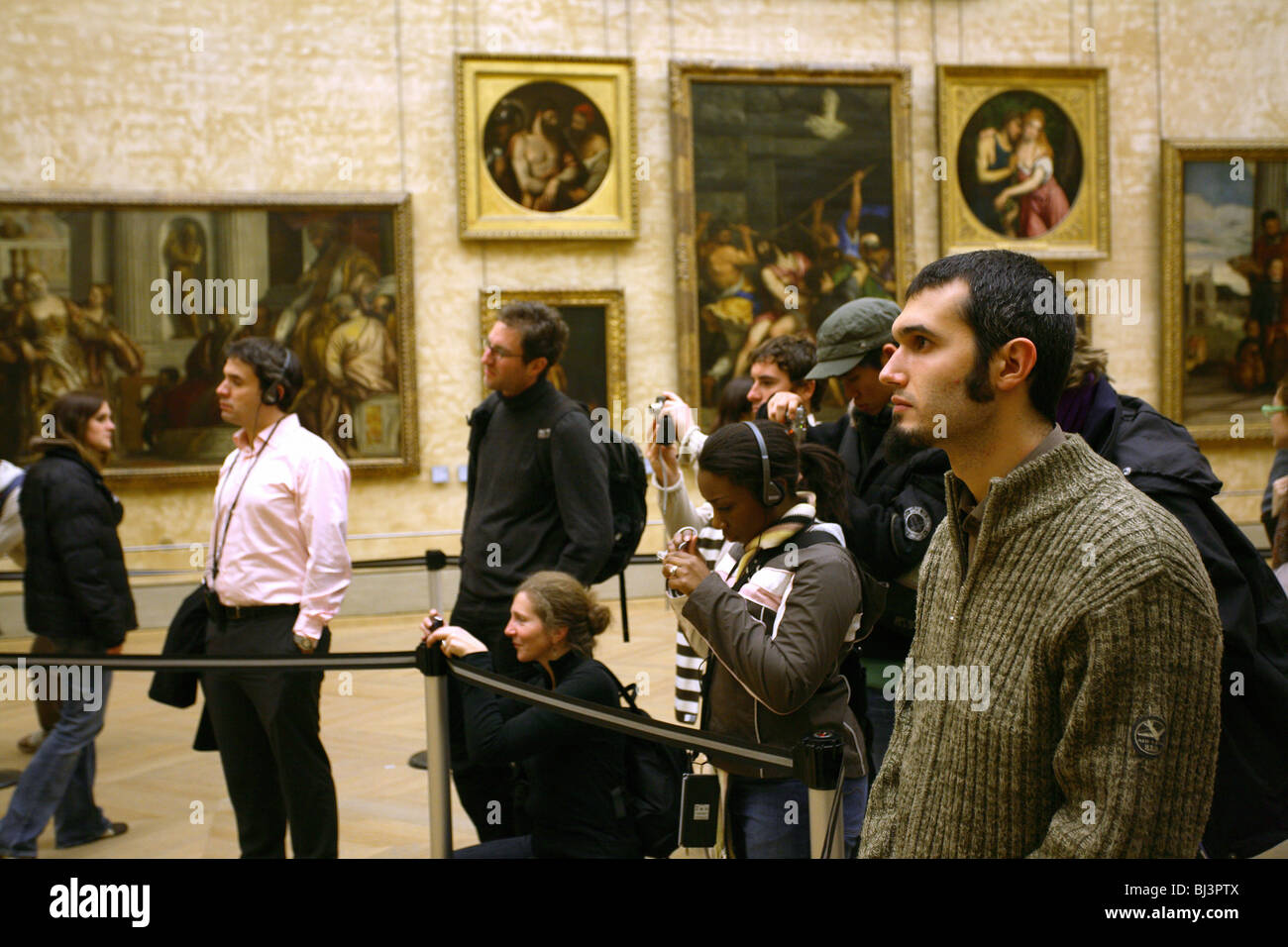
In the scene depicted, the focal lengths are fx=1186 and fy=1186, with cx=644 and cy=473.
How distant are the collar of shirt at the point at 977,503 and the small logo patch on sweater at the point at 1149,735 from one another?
35cm

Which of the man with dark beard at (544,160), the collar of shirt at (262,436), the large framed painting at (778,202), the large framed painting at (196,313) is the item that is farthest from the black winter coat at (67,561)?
the large framed painting at (778,202)

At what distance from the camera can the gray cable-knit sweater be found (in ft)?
4.77

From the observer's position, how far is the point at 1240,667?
89.4 inches

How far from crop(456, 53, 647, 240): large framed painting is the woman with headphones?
954cm

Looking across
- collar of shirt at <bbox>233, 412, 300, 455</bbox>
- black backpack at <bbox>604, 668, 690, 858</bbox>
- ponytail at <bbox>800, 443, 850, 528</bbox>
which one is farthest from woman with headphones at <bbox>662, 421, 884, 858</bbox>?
collar of shirt at <bbox>233, 412, 300, 455</bbox>

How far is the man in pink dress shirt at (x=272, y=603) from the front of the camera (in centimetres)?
421

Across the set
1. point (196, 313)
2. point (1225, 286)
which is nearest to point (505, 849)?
point (196, 313)

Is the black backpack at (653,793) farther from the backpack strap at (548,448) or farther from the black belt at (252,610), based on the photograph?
the black belt at (252,610)

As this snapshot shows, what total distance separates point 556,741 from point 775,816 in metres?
0.86

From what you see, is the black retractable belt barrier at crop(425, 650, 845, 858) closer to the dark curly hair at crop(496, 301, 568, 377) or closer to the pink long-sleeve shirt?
the pink long-sleeve shirt

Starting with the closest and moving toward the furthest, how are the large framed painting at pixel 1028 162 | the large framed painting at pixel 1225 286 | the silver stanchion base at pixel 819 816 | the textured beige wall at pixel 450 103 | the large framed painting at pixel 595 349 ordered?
1. the silver stanchion base at pixel 819 816
2. the textured beige wall at pixel 450 103
3. the large framed painting at pixel 595 349
4. the large framed painting at pixel 1028 162
5. the large framed painting at pixel 1225 286

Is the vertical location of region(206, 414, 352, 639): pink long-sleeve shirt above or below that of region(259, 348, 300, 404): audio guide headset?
below
